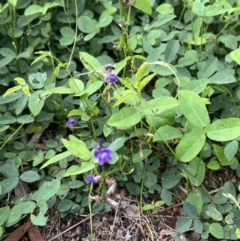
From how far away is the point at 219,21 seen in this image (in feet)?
7.05

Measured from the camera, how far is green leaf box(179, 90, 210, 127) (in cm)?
146

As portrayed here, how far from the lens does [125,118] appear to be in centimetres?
151

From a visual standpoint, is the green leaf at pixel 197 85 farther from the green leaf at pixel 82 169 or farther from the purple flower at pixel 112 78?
the green leaf at pixel 82 169

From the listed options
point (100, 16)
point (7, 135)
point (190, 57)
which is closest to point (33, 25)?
point (100, 16)

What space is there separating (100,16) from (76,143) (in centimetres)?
78

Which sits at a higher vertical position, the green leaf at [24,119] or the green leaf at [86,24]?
the green leaf at [86,24]

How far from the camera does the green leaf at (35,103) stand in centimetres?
173

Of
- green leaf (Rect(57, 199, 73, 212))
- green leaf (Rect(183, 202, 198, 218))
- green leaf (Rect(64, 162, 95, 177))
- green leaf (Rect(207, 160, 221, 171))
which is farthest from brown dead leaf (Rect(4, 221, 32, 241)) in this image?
green leaf (Rect(207, 160, 221, 171))

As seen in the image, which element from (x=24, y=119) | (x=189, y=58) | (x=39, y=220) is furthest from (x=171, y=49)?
(x=39, y=220)

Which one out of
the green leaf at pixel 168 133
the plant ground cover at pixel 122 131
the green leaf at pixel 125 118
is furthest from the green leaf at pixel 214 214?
the green leaf at pixel 125 118

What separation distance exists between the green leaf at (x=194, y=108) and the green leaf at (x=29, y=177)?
55 cm

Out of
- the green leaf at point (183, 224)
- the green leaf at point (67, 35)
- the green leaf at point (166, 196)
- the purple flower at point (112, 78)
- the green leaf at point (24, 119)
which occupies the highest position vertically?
the purple flower at point (112, 78)

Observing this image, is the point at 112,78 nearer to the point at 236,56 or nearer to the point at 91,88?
the point at 91,88

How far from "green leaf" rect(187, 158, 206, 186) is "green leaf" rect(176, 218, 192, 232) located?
122 mm
